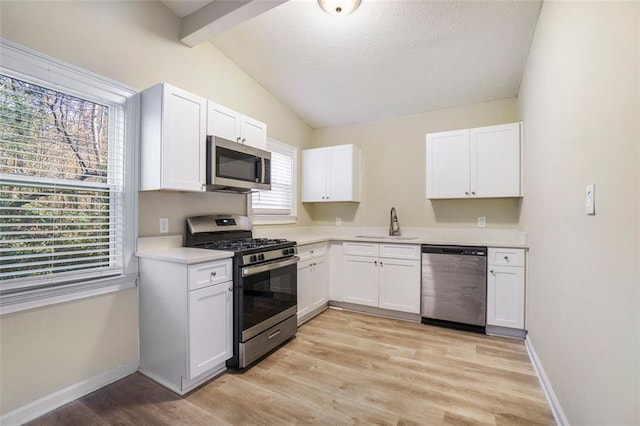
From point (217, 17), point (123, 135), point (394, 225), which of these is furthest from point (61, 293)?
point (394, 225)

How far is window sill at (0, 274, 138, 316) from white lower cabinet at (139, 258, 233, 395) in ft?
0.46

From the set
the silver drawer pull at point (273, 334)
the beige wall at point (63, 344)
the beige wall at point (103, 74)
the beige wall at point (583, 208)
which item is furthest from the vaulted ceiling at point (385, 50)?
the silver drawer pull at point (273, 334)

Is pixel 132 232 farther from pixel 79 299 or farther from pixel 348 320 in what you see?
pixel 348 320

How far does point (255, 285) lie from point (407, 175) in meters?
2.49

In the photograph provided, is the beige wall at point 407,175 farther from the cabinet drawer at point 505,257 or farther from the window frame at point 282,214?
the cabinet drawer at point 505,257

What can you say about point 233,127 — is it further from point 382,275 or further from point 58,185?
point 382,275

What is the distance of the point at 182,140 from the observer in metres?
2.28

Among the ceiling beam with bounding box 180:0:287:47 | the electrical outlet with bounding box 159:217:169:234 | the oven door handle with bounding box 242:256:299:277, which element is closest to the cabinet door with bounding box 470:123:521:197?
the oven door handle with bounding box 242:256:299:277

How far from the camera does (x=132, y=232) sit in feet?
7.37

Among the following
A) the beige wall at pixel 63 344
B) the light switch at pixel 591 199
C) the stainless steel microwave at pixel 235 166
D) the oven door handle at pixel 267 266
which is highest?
the stainless steel microwave at pixel 235 166

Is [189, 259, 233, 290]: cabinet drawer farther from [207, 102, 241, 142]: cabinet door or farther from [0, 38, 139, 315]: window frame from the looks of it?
[207, 102, 241, 142]: cabinet door

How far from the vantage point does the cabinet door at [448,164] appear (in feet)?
10.8

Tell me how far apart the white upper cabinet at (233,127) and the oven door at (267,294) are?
1178mm

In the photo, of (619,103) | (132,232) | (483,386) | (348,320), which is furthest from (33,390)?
(619,103)
